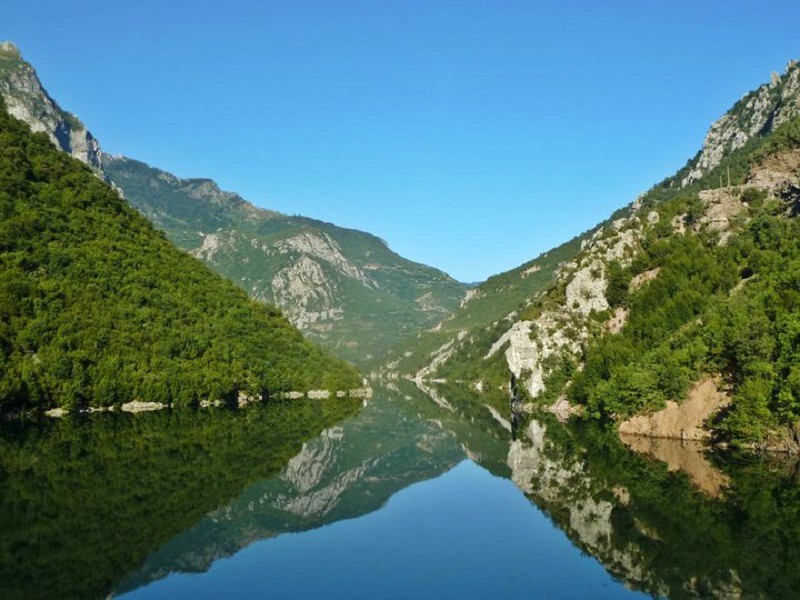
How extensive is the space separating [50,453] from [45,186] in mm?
79114

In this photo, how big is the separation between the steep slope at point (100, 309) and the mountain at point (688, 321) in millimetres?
54188

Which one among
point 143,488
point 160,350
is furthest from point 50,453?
point 160,350

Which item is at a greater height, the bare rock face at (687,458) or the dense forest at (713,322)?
the dense forest at (713,322)

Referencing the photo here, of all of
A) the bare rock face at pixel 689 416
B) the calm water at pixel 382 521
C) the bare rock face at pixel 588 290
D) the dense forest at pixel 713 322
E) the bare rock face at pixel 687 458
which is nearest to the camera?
the calm water at pixel 382 521

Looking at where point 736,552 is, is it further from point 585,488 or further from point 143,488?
point 143,488

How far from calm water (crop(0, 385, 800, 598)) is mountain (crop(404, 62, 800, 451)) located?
24.7ft

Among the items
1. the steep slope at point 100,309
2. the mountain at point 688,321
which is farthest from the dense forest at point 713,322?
the steep slope at point 100,309

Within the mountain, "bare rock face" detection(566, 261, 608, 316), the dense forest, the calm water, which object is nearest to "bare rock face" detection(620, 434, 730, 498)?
the calm water

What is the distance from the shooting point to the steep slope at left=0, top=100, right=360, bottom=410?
84875 millimetres

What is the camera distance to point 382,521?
35594mm

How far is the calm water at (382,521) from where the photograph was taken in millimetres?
23500

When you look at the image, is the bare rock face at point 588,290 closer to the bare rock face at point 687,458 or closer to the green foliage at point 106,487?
the bare rock face at point 687,458

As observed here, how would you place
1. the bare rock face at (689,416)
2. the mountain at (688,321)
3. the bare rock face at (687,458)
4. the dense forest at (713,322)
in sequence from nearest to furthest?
the bare rock face at (687,458) → the dense forest at (713,322) → the mountain at (688,321) → the bare rock face at (689,416)

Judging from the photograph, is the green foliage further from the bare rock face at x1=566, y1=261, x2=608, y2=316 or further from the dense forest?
the bare rock face at x1=566, y1=261, x2=608, y2=316
